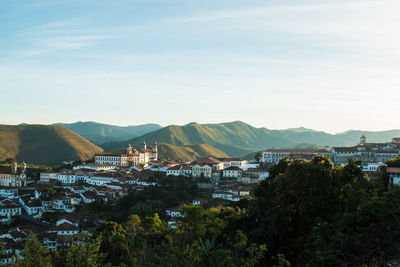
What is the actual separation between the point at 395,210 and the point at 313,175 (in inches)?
293

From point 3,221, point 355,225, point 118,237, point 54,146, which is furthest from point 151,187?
point 54,146

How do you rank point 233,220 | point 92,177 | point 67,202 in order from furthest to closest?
point 92,177
point 67,202
point 233,220

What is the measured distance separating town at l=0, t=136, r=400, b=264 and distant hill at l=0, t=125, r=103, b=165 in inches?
1702

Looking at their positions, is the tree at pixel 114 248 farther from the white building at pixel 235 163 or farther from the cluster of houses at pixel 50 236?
the white building at pixel 235 163

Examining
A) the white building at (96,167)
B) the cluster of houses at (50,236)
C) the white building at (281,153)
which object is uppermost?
the white building at (281,153)

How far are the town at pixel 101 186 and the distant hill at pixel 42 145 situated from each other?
142 feet

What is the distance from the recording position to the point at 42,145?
12838 cm

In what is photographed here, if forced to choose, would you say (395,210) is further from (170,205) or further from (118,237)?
(170,205)

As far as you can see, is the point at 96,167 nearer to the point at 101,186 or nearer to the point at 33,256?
the point at 101,186

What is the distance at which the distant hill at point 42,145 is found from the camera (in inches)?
4636

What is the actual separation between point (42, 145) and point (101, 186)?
2979 inches

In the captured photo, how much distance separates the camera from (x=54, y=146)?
128 meters

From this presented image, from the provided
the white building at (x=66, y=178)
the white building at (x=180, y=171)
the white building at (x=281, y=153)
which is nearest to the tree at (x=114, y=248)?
the white building at (x=180, y=171)

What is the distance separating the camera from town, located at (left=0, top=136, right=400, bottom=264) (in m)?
44.6
